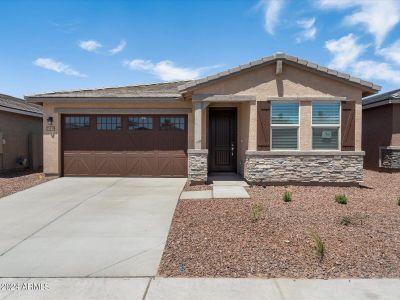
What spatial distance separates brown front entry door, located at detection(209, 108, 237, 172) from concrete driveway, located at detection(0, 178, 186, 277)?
3.26 m

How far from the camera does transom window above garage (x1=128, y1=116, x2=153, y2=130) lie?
474 inches

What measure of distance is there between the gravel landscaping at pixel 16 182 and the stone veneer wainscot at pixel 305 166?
25.2ft

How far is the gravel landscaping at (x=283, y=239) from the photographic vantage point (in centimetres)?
399

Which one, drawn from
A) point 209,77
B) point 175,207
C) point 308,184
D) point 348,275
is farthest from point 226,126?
point 348,275

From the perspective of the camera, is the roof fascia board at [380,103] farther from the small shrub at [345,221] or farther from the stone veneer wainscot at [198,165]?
the small shrub at [345,221]

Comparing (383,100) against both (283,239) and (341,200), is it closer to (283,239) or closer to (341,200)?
(341,200)

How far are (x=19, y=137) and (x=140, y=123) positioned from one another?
283 inches

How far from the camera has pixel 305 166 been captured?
9945 millimetres

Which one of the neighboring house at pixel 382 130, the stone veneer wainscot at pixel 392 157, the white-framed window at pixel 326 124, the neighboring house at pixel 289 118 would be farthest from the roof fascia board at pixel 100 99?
the stone veneer wainscot at pixel 392 157

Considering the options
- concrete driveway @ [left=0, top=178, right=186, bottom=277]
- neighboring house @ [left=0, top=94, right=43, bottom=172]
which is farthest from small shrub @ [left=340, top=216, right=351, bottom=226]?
neighboring house @ [left=0, top=94, right=43, bottom=172]

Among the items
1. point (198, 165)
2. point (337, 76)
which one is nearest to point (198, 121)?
point (198, 165)

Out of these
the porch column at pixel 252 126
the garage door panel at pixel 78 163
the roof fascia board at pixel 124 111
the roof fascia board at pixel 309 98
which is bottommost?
the garage door panel at pixel 78 163

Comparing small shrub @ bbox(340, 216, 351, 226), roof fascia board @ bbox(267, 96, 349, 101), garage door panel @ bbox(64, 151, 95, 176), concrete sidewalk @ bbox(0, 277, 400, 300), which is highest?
roof fascia board @ bbox(267, 96, 349, 101)

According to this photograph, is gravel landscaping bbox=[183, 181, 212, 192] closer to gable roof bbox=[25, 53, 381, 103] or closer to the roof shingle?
gable roof bbox=[25, 53, 381, 103]
